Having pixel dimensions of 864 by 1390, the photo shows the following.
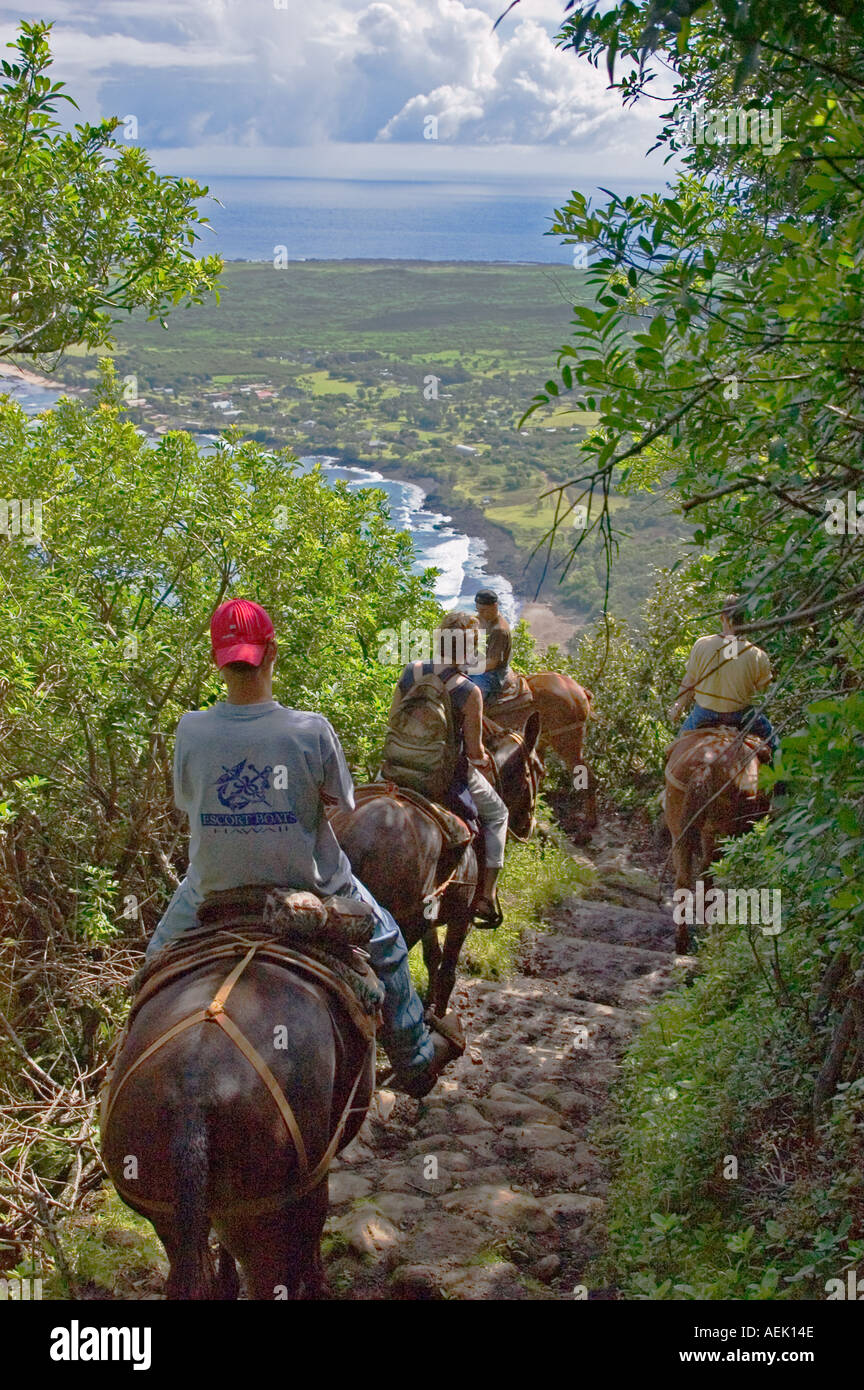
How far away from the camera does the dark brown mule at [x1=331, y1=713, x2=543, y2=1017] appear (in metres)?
6.38

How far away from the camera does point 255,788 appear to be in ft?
14.1

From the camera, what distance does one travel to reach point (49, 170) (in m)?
7.74

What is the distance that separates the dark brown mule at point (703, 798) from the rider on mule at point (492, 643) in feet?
6.08

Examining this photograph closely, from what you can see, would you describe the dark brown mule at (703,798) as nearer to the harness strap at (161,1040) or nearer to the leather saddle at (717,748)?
the leather saddle at (717,748)

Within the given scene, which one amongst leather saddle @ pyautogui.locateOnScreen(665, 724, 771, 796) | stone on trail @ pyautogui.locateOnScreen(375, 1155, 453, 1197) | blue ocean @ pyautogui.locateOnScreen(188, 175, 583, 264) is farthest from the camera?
blue ocean @ pyautogui.locateOnScreen(188, 175, 583, 264)

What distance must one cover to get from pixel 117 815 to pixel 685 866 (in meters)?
4.64

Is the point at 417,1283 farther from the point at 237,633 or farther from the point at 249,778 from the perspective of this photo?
the point at 237,633

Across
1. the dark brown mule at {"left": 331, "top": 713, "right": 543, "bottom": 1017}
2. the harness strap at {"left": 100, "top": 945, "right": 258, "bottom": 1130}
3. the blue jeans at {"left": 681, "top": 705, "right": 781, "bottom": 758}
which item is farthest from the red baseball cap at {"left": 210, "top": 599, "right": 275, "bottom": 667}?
the blue jeans at {"left": 681, "top": 705, "right": 781, "bottom": 758}

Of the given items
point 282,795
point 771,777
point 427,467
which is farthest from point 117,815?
point 427,467

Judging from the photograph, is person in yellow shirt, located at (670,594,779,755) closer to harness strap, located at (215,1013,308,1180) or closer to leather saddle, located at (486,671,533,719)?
leather saddle, located at (486,671,533,719)

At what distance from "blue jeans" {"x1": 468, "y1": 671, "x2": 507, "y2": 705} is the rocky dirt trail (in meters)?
2.26

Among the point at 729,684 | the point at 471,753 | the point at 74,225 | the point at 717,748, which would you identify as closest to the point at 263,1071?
the point at 471,753
